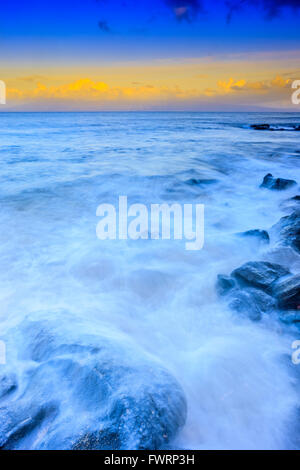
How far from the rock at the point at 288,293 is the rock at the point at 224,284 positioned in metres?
0.57

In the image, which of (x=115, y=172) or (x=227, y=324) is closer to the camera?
(x=227, y=324)

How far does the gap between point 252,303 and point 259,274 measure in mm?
528

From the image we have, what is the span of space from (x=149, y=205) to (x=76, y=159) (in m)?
8.28

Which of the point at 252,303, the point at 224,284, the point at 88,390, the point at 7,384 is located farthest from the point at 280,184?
the point at 7,384

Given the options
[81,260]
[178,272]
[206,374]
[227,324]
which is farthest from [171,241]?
[206,374]

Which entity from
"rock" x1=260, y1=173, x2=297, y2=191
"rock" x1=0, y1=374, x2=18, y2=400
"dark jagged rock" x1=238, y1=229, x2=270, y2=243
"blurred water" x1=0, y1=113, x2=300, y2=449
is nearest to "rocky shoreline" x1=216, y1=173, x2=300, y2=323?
"blurred water" x1=0, y1=113, x2=300, y2=449

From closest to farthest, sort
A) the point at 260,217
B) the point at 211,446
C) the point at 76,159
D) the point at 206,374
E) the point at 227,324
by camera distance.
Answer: the point at 211,446 < the point at 206,374 < the point at 227,324 < the point at 260,217 < the point at 76,159

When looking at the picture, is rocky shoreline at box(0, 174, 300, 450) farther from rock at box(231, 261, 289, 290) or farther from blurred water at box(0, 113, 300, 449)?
rock at box(231, 261, 289, 290)

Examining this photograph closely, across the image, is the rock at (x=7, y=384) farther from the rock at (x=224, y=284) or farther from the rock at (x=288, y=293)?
the rock at (x=288, y=293)

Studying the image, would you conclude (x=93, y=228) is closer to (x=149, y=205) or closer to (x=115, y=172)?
(x=149, y=205)

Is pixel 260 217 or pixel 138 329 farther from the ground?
pixel 260 217

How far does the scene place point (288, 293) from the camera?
3301mm

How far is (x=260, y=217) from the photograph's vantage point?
6.96m

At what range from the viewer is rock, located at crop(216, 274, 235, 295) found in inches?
150
